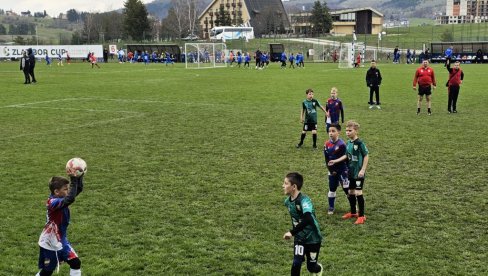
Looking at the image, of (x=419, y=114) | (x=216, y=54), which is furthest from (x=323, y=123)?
(x=216, y=54)

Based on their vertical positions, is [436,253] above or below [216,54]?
below

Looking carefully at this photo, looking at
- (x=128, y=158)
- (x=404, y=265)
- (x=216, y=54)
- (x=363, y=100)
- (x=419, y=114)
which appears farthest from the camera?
(x=216, y=54)

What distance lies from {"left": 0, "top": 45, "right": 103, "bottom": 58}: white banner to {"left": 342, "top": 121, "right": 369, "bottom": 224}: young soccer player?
243ft

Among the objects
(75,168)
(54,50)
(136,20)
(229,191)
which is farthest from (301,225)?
(136,20)

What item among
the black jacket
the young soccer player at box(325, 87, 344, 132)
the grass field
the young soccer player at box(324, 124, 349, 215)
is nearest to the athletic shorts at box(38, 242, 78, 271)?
the grass field

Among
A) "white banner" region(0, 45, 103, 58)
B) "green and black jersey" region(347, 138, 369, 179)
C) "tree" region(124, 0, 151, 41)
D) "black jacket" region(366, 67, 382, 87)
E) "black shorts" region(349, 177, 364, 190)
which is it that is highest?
"tree" region(124, 0, 151, 41)

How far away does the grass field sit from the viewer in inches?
283

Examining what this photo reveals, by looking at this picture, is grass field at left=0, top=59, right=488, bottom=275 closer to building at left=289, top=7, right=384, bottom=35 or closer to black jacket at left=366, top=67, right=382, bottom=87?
black jacket at left=366, top=67, right=382, bottom=87

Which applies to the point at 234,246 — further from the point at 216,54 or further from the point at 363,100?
the point at 216,54

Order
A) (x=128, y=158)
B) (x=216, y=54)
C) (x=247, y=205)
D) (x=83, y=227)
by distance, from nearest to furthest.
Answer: (x=83, y=227)
(x=247, y=205)
(x=128, y=158)
(x=216, y=54)

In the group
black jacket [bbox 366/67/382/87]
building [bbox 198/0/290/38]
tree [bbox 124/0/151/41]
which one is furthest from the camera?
building [bbox 198/0/290/38]

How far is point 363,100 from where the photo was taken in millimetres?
26438

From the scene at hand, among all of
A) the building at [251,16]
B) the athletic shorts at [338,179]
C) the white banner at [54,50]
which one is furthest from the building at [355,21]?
the athletic shorts at [338,179]

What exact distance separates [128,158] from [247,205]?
204 inches
